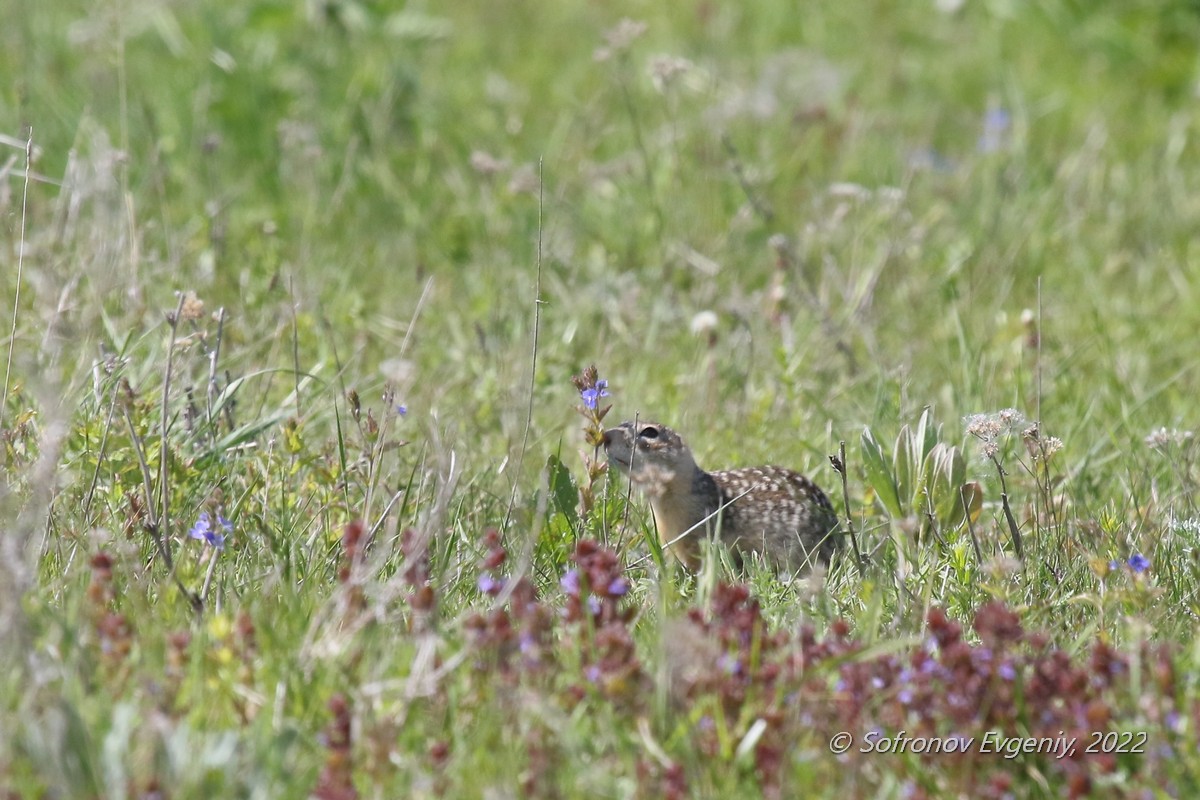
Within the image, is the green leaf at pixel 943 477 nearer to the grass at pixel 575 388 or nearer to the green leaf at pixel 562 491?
the grass at pixel 575 388

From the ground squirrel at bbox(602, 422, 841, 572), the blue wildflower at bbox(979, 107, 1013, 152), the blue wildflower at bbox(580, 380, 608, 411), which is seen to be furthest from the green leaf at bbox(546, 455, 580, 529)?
the blue wildflower at bbox(979, 107, 1013, 152)

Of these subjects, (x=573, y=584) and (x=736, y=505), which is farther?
(x=736, y=505)

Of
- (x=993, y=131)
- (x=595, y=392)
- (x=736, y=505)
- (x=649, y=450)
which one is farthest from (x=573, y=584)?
(x=993, y=131)

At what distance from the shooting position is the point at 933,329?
6.58 metres

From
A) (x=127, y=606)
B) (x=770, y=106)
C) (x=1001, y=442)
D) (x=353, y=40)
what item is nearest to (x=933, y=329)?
(x=1001, y=442)

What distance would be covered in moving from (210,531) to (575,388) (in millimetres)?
1611

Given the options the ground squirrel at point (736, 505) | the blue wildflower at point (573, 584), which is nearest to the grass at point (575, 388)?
the blue wildflower at point (573, 584)

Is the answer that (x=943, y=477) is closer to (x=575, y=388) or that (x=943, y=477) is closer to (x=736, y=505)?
(x=736, y=505)

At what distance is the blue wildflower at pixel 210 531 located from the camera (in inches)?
146

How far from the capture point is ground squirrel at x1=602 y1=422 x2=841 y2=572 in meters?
4.71

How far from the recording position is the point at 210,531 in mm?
3760

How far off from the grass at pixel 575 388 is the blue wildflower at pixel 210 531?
3.3 inches

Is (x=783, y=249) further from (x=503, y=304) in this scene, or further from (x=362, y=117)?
(x=362, y=117)

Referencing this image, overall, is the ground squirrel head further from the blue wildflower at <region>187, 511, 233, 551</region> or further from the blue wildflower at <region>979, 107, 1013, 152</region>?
the blue wildflower at <region>979, 107, 1013, 152</region>
